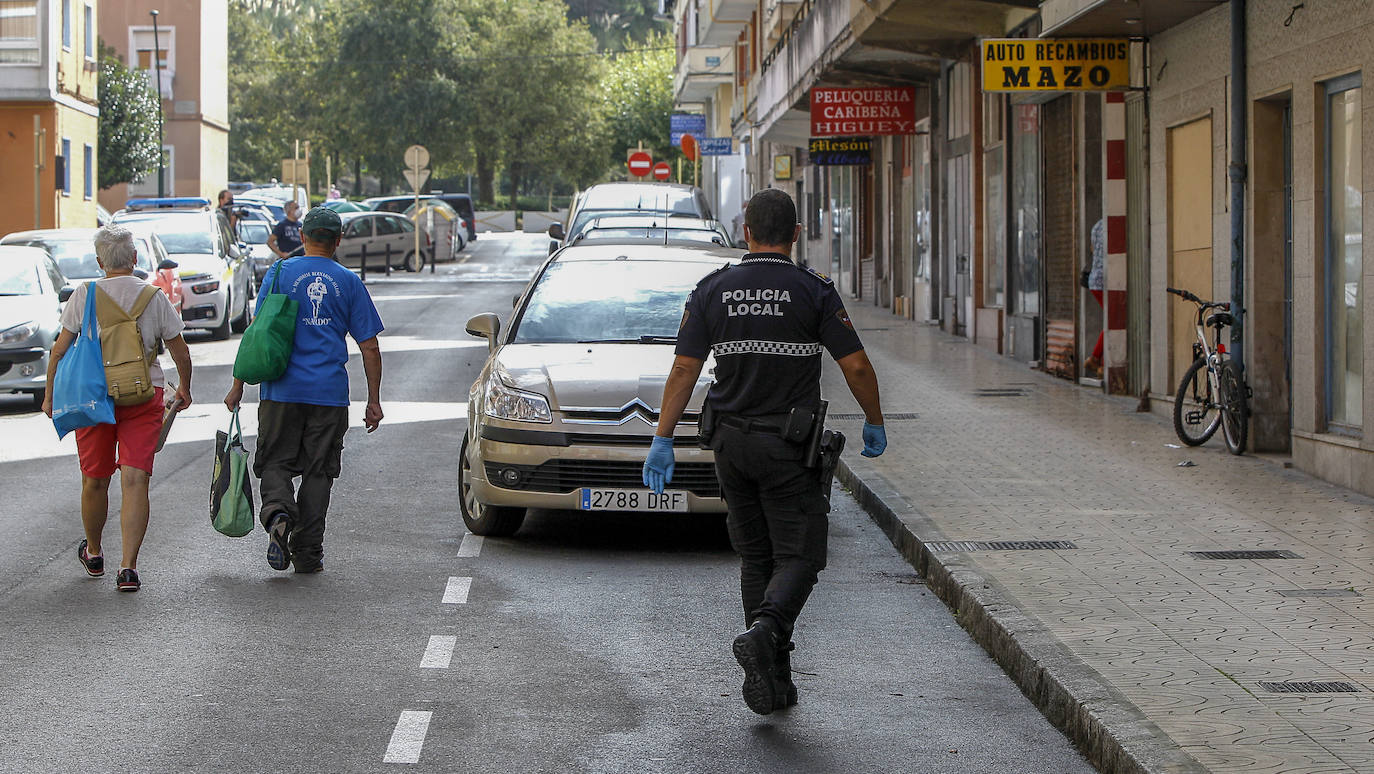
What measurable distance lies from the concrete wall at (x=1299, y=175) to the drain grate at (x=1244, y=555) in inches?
89.2

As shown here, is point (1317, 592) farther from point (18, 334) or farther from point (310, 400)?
point (18, 334)

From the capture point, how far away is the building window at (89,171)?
42.8 m

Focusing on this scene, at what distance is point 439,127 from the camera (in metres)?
74.4

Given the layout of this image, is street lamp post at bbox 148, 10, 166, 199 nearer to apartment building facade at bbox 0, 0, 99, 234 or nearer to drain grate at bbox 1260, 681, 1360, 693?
apartment building facade at bbox 0, 0, 99, 234

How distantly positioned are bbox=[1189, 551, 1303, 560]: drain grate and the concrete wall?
2.27m

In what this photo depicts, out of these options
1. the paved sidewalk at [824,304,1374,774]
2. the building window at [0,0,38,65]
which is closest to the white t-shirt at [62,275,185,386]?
the paved sidewalk at [824,304,1374,774]

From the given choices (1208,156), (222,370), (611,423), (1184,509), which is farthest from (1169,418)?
(222,370)

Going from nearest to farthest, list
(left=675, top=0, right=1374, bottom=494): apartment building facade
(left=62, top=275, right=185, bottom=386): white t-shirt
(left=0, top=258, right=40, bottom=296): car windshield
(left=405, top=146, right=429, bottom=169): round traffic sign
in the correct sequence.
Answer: (left=62, top=275, right=185, bottom=386): white t-shirt
(left=675, top=0, right=1374, bottom=494): apartment building facade
(left=0, top=258, right=40, bottom=296): car windshield
(left=405, top=146, right=429, bottom=169): round traffic sign

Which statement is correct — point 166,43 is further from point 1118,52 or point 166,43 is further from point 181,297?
point 1118,52

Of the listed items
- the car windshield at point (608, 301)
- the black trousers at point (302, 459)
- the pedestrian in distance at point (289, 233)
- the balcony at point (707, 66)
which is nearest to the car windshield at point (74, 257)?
the pedestrian in distance at point (289, 233)

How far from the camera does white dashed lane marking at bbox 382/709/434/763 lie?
541 centimetres

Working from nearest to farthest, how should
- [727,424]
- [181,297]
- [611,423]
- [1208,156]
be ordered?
1. [727,424]
2. [611,423]
3. [1208,156]
4. [181,297]

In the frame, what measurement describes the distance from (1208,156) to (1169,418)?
214cm

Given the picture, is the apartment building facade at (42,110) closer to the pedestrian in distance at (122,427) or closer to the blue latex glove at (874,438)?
the pedestrian in distance at (122,427)
